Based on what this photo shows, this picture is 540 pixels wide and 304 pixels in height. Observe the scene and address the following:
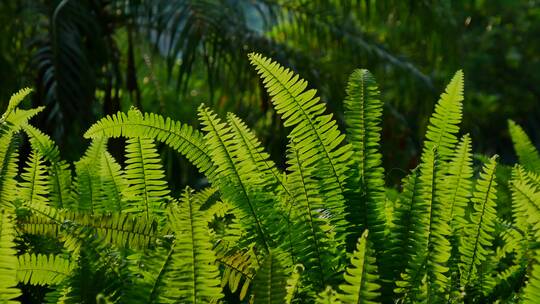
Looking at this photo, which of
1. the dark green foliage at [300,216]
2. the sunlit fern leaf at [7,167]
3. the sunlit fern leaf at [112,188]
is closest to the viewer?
the dark green foliage at [300,216]

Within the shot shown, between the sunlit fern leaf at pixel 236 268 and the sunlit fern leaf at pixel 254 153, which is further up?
the sunlit fern leaf at pixel 254 153

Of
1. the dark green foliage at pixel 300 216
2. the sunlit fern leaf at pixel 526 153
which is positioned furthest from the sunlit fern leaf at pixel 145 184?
the sunlit fern leaf at pixel 526 153

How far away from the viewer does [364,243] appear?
2.24 feet

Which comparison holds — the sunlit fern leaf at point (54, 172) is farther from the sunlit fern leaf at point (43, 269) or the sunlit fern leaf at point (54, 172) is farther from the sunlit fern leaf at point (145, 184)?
the sunlit fern leaf at point (43, 269)

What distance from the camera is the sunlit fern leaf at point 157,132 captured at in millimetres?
965

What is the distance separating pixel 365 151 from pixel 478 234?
0.16 metres

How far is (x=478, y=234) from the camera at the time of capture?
919 millimetres

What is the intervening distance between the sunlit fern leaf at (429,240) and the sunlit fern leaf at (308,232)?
8 centimetres

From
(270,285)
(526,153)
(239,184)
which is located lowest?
(270,285)

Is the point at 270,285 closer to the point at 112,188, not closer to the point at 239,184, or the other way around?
the point at 239,184

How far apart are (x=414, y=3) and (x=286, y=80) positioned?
11.6ft

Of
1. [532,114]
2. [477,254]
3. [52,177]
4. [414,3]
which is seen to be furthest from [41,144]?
[532,114]

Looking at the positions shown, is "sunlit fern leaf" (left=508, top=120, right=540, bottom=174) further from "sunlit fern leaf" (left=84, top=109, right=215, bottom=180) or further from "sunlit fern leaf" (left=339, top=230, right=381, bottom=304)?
"sunlit fern leaf" (left=339, top=230, right=381, bottom=304)

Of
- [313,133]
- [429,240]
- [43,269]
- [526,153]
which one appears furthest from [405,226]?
[526,153]
